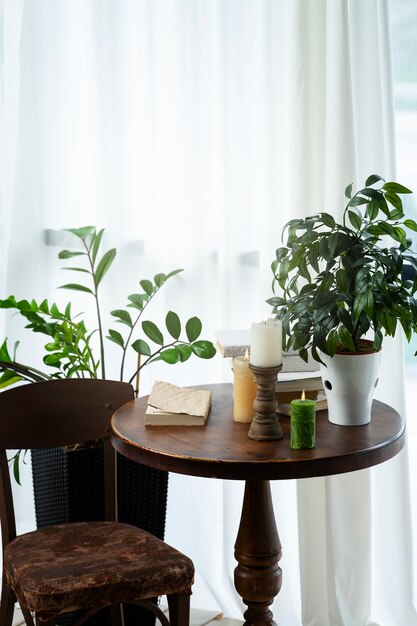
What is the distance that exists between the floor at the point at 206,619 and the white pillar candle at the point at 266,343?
1.15 m

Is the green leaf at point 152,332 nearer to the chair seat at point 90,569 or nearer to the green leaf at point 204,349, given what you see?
the green leaf at point 204,349

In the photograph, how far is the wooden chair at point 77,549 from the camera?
→ 1767 millimetres

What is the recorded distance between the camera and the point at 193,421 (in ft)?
6.17

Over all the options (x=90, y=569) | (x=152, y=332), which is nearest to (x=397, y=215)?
(x=152, y=332)

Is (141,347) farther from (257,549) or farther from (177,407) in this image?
(257,549)

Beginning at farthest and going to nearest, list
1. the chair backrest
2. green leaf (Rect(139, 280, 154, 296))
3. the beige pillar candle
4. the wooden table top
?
green leaf (Rect(139, 280, 154, 296)) → the chair backrest → the beige pillar candle → the wooden table top

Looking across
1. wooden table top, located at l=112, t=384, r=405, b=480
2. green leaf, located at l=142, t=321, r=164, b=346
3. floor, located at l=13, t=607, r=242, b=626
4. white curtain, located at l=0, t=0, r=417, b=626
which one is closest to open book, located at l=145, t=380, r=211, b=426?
wooden table top, located at l=112, t=384, r=405, b=480

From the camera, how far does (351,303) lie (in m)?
1.81

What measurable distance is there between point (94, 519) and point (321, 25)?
1453 mm

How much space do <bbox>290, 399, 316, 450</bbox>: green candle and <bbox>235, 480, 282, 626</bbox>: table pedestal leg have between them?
0.28 m

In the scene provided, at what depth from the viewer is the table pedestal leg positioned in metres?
1.93

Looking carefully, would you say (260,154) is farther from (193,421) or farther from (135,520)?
(135,520)

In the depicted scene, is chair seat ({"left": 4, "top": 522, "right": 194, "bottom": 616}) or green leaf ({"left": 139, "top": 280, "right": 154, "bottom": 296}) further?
green leaf ({"left": 139, "top": 280, "right": 154, "bottom": 296})

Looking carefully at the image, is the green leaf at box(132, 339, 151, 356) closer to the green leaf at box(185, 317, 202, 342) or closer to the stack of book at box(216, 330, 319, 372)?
the green leaf at box(185, 317, 202, 342)
